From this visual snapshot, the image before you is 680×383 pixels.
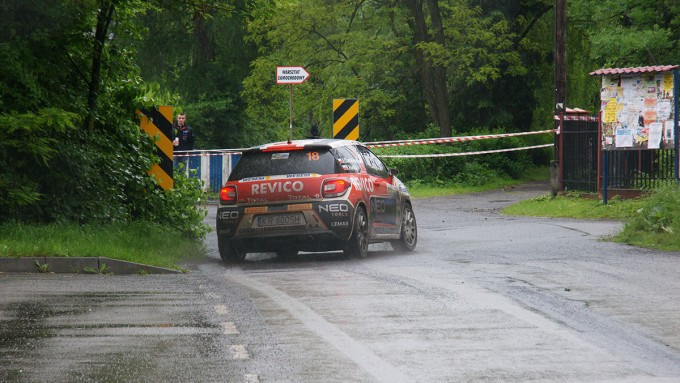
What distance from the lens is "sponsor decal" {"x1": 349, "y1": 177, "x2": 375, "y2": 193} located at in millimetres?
15977

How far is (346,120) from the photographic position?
25.2 meters

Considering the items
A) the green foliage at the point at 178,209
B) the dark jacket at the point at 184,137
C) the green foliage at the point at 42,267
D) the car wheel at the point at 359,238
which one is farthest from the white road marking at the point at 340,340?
the dark jacket at the point at 184,137

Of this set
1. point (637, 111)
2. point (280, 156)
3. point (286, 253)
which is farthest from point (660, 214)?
point (637, 111)

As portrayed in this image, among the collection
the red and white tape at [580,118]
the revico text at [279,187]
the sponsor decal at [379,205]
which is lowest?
the sponsor decal at [379,205]

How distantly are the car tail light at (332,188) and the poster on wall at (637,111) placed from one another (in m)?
9.17

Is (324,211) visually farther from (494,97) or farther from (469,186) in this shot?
(494,97)

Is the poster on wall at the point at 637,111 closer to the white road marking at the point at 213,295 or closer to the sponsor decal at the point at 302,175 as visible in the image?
the sponsor decal at the point at 302,175

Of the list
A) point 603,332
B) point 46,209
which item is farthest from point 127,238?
point 603,332

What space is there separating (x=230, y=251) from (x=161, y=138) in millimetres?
2777

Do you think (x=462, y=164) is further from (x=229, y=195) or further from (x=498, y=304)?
(x=498, y=304)

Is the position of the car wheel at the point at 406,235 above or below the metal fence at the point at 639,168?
below

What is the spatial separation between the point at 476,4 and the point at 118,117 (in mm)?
27615

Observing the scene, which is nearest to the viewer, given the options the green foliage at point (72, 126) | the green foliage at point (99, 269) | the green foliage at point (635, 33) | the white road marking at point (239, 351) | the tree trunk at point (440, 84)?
the white road marking at point (239, 351)

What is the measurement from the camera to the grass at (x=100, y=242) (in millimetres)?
13727
